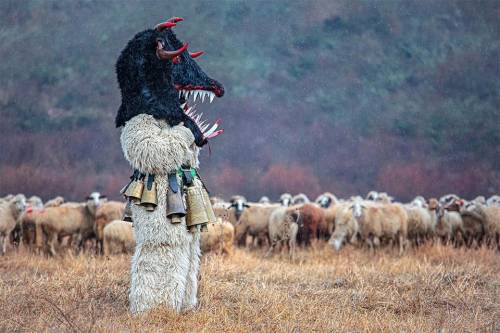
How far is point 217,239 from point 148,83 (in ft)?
21.0

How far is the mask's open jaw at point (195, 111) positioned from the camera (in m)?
6.78

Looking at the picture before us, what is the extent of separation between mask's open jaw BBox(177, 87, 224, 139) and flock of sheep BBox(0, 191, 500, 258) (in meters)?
5.88

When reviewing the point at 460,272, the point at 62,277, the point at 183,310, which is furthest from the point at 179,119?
the point at 460,272

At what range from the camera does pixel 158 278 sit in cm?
623

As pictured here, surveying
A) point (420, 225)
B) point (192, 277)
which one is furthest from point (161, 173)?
point (420, 225)

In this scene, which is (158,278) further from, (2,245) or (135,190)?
(2,245)

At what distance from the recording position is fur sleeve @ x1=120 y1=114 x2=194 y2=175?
6.23m

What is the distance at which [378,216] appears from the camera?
1543 cm

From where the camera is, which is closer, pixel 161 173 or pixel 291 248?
pixel 161 173

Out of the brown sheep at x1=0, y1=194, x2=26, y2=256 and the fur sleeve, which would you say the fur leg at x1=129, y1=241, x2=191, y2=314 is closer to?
the fur sleeve

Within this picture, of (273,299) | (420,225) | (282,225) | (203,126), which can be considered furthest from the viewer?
(420,225)

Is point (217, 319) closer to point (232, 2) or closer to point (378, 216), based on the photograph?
point (378, 216)

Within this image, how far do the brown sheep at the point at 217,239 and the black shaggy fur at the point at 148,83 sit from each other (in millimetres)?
5805

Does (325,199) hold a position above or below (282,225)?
above
